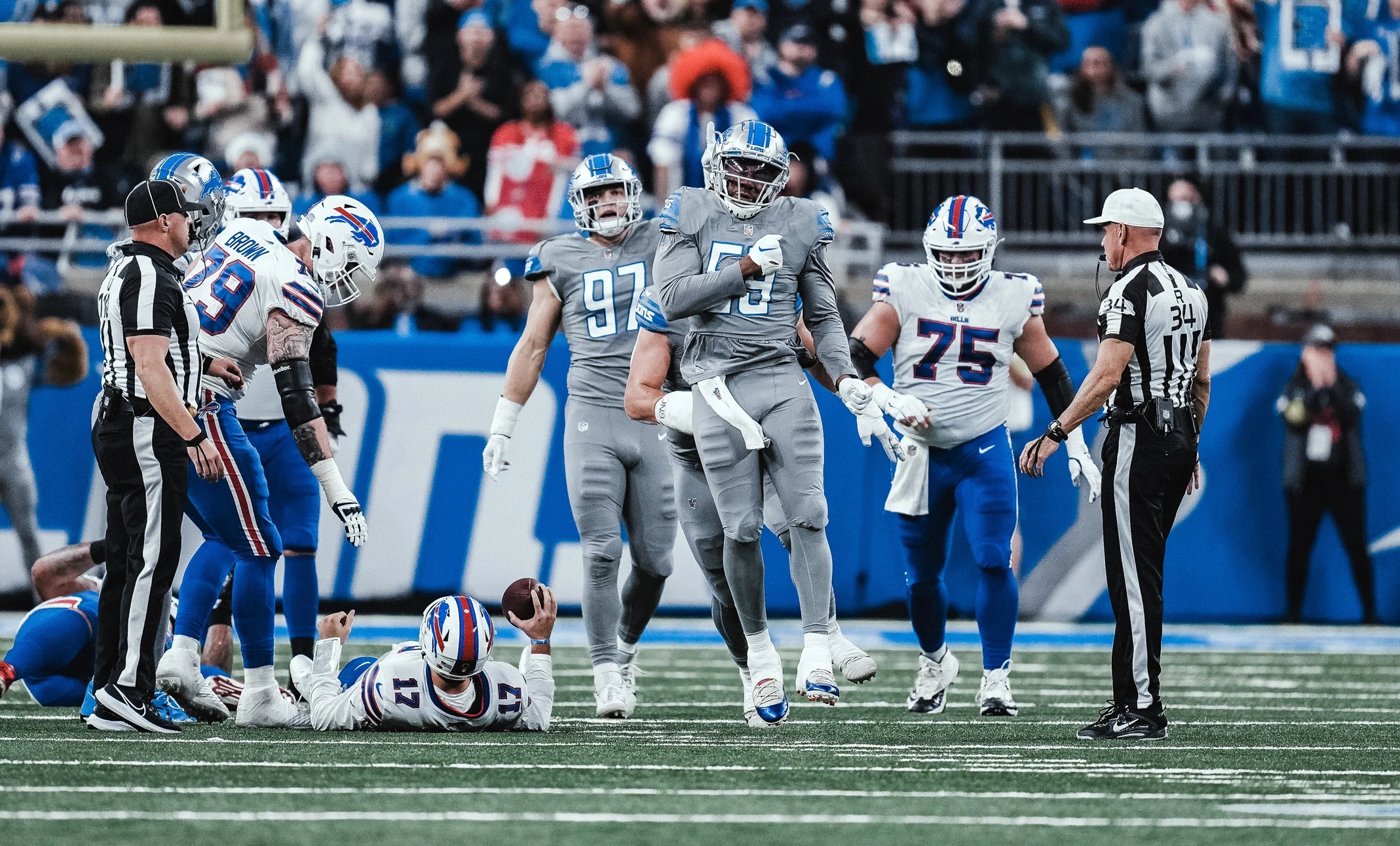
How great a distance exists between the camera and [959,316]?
7.66 meters

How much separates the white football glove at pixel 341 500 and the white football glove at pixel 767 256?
158 cm

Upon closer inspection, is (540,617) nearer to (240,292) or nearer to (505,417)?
(505,417)

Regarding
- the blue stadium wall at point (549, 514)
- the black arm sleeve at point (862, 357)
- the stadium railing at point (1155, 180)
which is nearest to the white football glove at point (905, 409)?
the black arm sleeve at point (862, 357)

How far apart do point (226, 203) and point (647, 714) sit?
247 centimetres

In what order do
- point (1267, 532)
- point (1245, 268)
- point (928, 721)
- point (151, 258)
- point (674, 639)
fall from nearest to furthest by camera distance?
→ point (151, 258) → point (928, 721) → point (674, 639) → point (1267, 532) → point (1245, 268)

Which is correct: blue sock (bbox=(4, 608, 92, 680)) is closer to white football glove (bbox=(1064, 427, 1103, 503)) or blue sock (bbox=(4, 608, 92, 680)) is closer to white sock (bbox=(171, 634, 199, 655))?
white sock (bbox=(171, 634, 199, 655))

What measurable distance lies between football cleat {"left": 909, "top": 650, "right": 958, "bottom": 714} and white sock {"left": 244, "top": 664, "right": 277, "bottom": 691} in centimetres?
241

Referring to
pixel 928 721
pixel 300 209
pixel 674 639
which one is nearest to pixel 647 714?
pixel 928 721

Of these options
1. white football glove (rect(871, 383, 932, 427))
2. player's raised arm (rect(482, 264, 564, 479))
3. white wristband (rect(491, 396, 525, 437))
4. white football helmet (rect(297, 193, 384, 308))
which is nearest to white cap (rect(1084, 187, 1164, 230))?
white football glove (rect(871, 383, 932, 427))

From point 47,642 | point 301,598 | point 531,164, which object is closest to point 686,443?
point 301,598

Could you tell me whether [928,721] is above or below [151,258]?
below

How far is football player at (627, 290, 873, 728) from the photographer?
263 inches

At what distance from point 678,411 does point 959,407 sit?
54.9 inches

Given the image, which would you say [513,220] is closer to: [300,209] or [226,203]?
[300,209]
